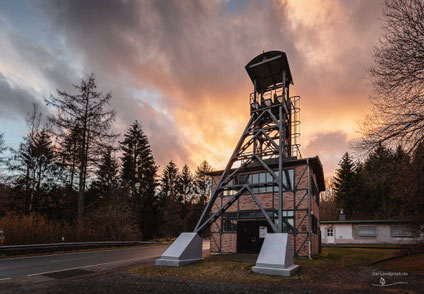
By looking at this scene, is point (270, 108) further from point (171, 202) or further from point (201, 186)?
point (201, 186)

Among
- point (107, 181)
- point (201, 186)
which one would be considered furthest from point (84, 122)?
point (201, 186)

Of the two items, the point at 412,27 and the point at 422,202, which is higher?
the point at 412,27

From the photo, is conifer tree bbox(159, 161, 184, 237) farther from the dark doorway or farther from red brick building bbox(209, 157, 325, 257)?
the dark doorway

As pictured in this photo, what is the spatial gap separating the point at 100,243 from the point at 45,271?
1199 cm

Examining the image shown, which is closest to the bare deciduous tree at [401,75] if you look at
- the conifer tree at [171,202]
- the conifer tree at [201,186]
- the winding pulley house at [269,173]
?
the winding pulley house at [269,173]

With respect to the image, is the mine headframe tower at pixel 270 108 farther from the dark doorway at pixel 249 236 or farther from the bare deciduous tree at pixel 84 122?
the bare deciduous tree at pixel 84 122

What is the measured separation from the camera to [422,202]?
14578 mm

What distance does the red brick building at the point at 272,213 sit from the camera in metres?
16.8

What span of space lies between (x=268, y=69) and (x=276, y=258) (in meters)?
11.8

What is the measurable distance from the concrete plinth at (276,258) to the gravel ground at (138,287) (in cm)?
175

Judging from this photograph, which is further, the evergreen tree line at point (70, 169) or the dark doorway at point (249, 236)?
the evergreen tree line at point (70, 169)

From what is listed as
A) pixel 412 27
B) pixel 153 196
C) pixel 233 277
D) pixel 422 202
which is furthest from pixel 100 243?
pixel 412 27

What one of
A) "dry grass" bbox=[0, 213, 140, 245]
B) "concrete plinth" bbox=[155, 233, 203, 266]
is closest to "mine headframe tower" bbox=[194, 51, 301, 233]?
"concrete plinth" bbox=[155, 233, 203, 266]

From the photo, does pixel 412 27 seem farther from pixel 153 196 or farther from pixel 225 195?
pixel 153 196
